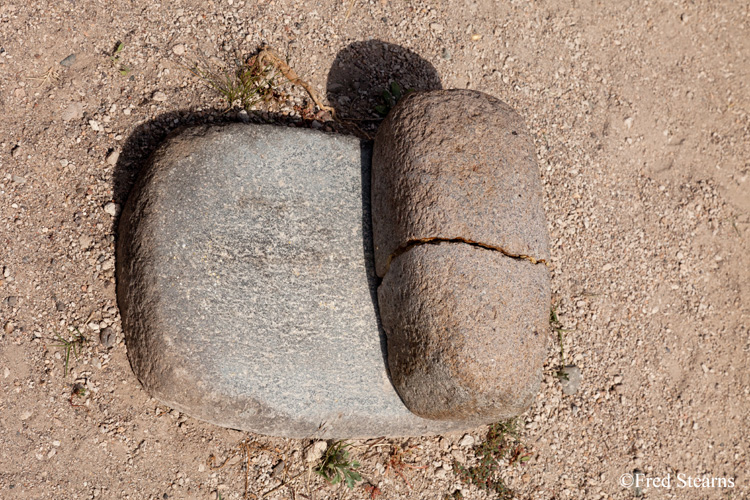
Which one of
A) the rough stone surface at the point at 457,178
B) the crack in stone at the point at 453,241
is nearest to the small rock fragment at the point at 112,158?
the rough stone surface at the point at 457,178

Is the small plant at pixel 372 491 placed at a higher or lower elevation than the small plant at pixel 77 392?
lower

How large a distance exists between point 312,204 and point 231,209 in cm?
39

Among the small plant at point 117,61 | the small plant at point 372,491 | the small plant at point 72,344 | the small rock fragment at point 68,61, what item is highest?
the small plant at point 117,61

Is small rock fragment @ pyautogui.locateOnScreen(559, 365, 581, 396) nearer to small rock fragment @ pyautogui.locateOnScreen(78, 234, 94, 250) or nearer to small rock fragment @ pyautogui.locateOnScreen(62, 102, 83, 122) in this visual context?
small rock fragment @ pyautogui.locateOnScreen(78, 234, 94, 250)

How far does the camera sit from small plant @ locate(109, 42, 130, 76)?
328cm

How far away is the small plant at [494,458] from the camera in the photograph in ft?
11.5

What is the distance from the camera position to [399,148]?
107 inches

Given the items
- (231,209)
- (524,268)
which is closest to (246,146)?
(231,209)

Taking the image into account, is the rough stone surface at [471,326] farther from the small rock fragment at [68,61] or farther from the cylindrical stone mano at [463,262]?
the small rock fragment at [68,61]

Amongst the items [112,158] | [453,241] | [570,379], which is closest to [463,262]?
[453,241]

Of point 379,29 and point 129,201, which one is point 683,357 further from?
point 129,201

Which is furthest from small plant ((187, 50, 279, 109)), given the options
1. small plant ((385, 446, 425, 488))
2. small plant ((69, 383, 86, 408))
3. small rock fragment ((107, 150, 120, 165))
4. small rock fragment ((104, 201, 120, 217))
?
small plant ((385, 446, 425, 488))

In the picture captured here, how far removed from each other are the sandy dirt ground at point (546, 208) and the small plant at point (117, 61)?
12 millimetres

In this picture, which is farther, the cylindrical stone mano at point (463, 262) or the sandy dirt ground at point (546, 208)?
the sandy dirt ground at point (546, 208)
